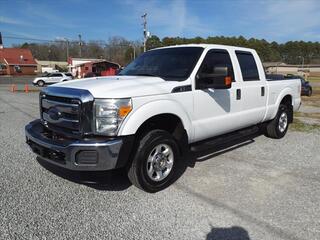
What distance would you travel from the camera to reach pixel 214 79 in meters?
4.46

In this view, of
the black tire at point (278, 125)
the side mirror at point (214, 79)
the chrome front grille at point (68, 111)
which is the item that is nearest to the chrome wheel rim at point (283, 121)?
the black tire at point (278, 125)

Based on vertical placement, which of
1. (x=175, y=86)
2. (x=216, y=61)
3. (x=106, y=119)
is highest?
(x=216, y=61)

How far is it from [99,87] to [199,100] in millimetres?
1562

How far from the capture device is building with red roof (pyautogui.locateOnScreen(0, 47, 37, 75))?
209 feet

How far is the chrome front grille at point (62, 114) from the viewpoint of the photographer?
3598 mm

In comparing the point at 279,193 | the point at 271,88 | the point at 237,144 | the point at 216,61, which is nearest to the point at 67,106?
the point at 216,61

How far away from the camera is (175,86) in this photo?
4.19 m

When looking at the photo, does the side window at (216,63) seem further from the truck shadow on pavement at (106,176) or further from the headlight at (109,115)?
the headlight at (109,115)

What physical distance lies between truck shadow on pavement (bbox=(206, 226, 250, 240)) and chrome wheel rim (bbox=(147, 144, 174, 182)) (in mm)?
1147

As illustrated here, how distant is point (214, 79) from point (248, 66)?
1739 millimetres

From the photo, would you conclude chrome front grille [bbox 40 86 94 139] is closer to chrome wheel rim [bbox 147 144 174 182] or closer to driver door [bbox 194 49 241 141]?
chrome wheel rim [bbox 147 144 174 182]

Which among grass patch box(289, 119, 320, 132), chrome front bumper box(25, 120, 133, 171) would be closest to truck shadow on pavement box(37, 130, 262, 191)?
chrome front bumper box(25, 120, 133, 171)

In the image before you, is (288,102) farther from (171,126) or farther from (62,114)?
(62,114)

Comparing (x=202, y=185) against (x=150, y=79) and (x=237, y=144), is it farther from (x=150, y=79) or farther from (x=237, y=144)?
(x=237, y=144)
